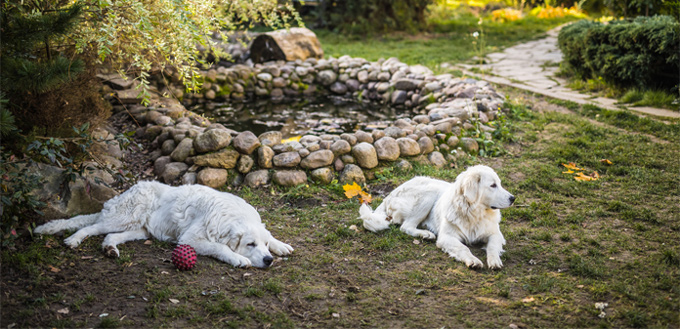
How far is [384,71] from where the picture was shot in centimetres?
1145

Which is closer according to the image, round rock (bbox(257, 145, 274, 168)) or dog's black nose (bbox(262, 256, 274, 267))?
dog's black nose (bbox(262, 256, 274, 267))

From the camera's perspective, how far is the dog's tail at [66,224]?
4.41m

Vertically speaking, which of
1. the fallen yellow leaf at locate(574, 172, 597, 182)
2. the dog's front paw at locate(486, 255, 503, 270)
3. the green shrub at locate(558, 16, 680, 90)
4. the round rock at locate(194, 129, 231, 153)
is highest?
the green shrub at locate(558, 16, 680, 90)

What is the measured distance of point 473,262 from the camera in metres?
4.33

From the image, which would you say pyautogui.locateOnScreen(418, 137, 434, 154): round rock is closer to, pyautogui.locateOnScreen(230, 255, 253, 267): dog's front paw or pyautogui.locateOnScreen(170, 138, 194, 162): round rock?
pyautogui.locateOnScreen(170, 138, 194, 162): round rock

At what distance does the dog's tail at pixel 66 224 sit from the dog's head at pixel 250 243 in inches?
58.5

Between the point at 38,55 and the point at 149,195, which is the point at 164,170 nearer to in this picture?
the point at 149,195

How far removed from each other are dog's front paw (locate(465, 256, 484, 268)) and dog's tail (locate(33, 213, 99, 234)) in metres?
3.66

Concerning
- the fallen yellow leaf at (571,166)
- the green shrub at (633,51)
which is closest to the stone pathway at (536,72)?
the green shrub at (633,51)

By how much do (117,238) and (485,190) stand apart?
3.55 meters

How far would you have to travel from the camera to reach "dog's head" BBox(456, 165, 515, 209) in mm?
4488

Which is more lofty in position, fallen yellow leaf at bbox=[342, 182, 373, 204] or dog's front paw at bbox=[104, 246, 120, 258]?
dog's front paw at bbox=[104, 246, 120, 258]

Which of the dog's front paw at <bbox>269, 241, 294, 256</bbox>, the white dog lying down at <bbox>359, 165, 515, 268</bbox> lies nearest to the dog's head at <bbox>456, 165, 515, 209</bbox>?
the white dog lying down at <bbox>359, 165, 515, 268</bbox>

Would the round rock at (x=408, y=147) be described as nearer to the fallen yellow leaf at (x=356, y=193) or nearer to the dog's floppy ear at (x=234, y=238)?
the fallen yellow leaf at (x=356, y=193)
